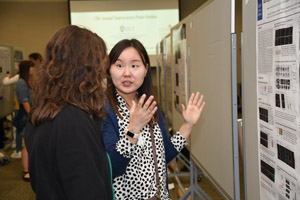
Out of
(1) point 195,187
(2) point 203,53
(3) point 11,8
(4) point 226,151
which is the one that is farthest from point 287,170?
(3) point 11,8

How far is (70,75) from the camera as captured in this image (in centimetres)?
92

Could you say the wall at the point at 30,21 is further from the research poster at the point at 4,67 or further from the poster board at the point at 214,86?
the poster board at the point at 214,86

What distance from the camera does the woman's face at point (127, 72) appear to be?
4.75ft

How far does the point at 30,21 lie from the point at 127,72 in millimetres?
8489

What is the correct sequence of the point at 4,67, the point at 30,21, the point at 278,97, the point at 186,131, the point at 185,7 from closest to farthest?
the point at 278,97, the point at 186,131, the point at 4,67, the point at 185,7, the point at 30,21

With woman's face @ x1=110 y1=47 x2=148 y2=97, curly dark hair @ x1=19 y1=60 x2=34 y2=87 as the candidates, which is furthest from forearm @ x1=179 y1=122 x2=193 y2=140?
curly dark hair @ x1=19 y1=60 x2=34 y2=87

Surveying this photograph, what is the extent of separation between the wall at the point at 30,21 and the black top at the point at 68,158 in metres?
8.49

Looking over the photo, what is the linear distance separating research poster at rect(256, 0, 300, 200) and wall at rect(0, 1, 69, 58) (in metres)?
8.40

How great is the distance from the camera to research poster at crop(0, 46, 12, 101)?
5129 millimetres

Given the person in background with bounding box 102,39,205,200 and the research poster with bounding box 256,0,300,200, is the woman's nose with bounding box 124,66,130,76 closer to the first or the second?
the person in background with bounding box 102,39,205,200

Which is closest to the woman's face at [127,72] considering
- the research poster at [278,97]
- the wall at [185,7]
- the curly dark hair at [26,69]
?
the research poster at [278,97]

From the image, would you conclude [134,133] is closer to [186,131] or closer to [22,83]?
[186,131]

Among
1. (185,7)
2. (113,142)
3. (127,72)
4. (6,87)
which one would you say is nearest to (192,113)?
(127,72)

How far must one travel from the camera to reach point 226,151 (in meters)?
1.62
